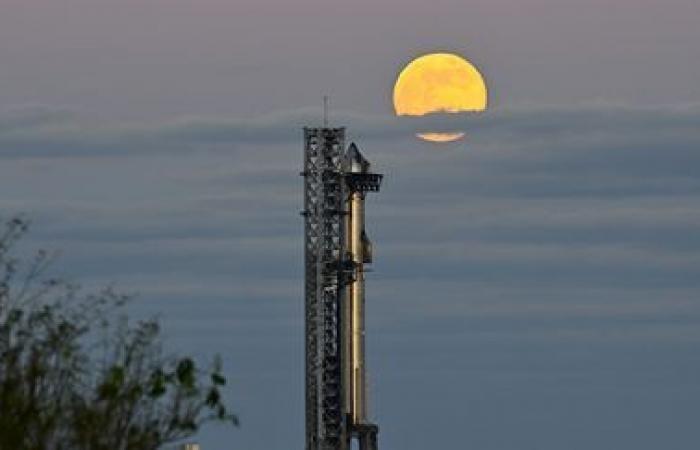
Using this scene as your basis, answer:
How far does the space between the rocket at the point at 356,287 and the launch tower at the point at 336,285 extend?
46 mm

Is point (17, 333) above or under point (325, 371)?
under

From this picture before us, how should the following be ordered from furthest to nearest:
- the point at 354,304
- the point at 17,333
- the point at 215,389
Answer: the point at 354,304, the point at 17,333, the point at 215,389

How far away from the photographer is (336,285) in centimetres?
13275

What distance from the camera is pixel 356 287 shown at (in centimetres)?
13288

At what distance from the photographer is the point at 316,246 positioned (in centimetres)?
13275

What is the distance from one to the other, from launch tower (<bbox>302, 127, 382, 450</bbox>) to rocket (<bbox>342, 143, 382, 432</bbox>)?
0.05m

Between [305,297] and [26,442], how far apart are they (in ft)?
326

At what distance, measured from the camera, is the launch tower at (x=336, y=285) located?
131 metres

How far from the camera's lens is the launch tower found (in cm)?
13125

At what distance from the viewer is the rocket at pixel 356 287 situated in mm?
131875

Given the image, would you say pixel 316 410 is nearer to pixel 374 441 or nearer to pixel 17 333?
pixel 374 441

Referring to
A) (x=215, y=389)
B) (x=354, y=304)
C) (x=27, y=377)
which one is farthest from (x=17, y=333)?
(x=354, y=304)

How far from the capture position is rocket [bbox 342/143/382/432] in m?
132

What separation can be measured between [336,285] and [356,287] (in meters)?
1.05
